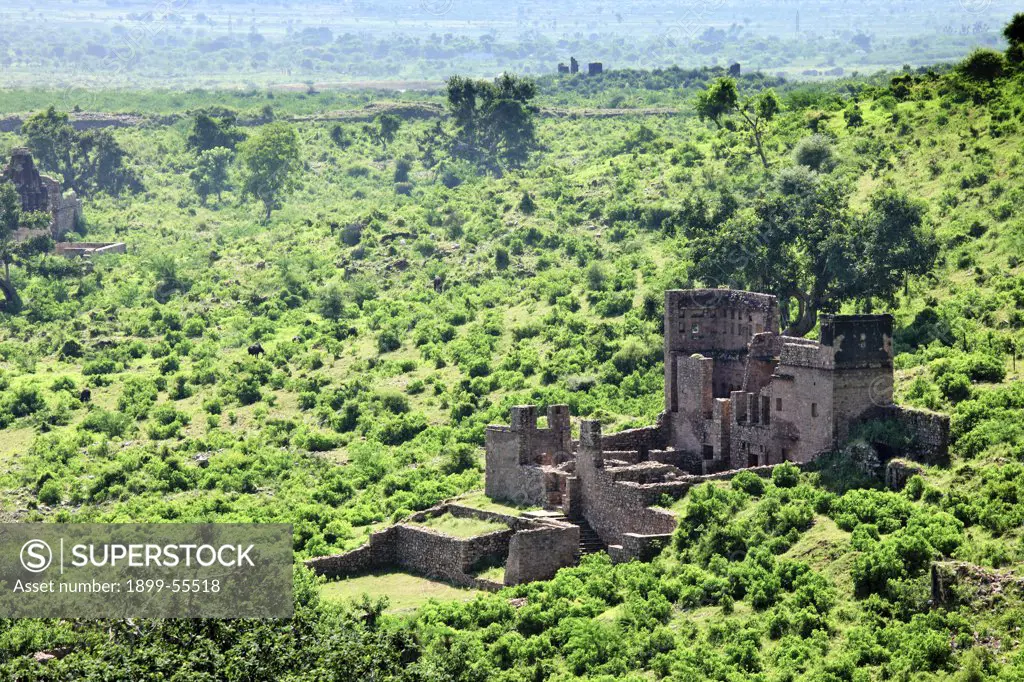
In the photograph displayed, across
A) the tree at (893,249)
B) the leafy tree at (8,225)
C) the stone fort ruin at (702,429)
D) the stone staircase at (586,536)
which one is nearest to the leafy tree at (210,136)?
the leafy tree at (8,225)

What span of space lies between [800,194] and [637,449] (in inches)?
715

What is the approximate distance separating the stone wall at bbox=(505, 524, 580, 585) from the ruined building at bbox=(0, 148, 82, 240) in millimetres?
76441

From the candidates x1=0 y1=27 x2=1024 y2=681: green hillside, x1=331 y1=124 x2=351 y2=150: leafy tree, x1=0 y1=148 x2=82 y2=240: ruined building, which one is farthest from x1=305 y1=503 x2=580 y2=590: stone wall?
x1=331 y1=124 x2=351 y2=150: leafy tree

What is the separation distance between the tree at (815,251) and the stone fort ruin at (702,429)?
277 inches

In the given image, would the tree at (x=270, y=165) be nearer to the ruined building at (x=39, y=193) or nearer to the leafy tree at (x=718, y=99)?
the ruined building at (x=39, y=193)

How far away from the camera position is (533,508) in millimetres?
71375

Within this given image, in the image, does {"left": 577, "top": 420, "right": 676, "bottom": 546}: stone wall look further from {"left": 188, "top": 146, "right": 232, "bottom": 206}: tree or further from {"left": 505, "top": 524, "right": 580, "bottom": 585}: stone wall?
{"left": 188, "top": 146, "right": 232, "bottom": 206}: tree

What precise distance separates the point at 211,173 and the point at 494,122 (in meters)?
23.8

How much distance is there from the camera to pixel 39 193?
456 ft

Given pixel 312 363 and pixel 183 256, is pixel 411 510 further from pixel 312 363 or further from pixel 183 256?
pixel 183 256

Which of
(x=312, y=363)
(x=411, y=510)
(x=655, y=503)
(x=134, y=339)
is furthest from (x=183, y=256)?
(x=655, y=503)

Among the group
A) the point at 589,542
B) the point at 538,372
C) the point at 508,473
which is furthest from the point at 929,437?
the point at 538,372

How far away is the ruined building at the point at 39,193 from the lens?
138000mm

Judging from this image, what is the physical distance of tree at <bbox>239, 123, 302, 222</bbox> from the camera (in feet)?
490
